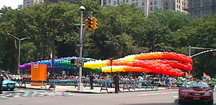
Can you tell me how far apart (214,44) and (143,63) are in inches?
1020

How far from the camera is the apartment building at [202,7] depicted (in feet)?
472

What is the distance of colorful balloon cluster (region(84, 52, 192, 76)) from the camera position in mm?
42000

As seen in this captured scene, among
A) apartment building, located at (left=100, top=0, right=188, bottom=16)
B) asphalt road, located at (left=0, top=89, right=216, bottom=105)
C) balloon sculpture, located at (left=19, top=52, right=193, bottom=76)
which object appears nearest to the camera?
asphalt road, located at (left=0, top=89, right=216, bottom=105)

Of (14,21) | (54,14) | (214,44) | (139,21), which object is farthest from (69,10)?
(214,44)

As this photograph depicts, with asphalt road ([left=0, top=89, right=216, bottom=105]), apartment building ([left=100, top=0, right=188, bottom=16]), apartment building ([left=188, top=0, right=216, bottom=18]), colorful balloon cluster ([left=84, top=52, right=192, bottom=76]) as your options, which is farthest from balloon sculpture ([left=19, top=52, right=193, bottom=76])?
apartment building ([left=188, top=0, right=216, bottom=18])

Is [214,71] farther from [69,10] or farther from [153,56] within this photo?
[69,10]

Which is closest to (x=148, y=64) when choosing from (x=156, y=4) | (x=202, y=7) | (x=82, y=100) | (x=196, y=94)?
(x=82, y=100)

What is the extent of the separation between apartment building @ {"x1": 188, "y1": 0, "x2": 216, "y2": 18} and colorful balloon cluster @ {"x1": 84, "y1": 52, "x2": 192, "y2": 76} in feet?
345

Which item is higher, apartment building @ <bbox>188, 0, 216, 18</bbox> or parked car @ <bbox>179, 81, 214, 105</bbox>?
apartment building @ <bbox>188, 0, 216, 18</bbox>

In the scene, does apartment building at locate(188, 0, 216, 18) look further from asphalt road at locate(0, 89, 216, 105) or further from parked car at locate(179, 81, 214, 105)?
parked car at locate(179, 81, 214, 105)

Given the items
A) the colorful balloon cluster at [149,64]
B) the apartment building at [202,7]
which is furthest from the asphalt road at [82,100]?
the apartment building at [202,7]

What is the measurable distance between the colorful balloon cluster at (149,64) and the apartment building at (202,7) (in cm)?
10517

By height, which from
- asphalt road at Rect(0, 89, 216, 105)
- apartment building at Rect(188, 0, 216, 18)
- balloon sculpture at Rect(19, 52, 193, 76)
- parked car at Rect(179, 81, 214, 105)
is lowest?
asphalt road at Rect(0, 89, 216, 105)

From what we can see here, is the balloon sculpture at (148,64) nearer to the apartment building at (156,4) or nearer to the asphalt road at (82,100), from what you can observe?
the asphalt road at (82,100)
